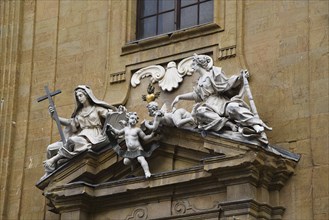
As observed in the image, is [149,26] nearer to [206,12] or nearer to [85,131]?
[206,12]

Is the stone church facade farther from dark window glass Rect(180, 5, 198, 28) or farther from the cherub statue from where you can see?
the cherub statue

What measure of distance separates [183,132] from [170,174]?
2.17ft

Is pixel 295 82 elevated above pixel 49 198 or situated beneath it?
elevated above

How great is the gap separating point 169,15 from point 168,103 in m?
1.81

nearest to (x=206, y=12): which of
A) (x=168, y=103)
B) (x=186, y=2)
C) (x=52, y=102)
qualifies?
(x=186, y=2)

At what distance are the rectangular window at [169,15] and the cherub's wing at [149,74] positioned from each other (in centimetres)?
84

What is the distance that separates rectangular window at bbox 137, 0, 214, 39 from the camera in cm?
2092

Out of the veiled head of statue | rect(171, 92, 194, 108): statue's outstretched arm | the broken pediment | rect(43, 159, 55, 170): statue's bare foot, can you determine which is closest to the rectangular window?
the veiled head of statue

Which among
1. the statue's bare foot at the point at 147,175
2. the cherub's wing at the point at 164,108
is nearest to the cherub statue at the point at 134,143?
the statue's bare foot at the point at 147,175

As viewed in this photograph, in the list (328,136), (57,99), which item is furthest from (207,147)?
(57,99)

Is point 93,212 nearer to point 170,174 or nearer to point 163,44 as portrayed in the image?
point 170,174

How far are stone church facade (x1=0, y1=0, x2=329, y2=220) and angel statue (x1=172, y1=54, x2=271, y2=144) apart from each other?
24 centimetres

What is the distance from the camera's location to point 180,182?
19.1 meters

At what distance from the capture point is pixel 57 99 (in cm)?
2161
